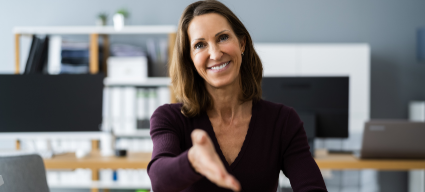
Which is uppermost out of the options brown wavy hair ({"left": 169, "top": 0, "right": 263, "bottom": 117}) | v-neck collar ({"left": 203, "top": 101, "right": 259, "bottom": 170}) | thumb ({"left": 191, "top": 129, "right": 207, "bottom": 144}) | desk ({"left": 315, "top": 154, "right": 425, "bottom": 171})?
brown wavy hair ({"left": 169, "top": 0, "right": 263, "bottom": 117})

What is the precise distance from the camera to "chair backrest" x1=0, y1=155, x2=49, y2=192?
1.03 metres

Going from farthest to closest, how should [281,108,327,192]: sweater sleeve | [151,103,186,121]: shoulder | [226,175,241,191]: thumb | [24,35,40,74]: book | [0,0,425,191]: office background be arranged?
1. [0,0,425,191]: office background
2. [24,35,40,74]: book
3. [151,103,186,121]: shoulder
4. [281,108,327,192]: sweater sleeve
5. [226,175,241,191]: thumb

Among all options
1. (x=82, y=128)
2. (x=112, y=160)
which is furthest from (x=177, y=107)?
(x=82, y=128)

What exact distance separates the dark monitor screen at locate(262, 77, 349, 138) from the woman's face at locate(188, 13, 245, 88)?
98 cm

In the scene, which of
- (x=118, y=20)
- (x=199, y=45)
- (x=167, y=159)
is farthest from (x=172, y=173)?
(x=118, y=20)

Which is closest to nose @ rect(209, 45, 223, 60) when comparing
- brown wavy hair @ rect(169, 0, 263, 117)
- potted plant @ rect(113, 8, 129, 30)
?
brown wavy hair @ rect(169, 0, 263, 117)

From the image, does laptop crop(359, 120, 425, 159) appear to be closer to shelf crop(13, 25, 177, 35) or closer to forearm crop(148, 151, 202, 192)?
forearm crop(148, 151, 202, 192)

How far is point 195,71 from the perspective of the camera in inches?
48.1

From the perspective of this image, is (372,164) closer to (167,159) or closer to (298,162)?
(298,162)

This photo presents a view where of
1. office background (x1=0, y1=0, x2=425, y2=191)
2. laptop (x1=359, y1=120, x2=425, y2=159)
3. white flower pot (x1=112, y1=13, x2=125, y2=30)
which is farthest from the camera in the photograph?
office background (x1=0, y1=0, x2=425, y2=191)

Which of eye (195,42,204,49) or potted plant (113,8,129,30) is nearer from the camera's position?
eye (195,42,204,49)

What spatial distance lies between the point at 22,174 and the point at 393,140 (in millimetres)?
1851

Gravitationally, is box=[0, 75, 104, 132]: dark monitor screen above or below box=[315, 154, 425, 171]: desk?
above

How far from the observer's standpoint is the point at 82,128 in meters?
2.11
